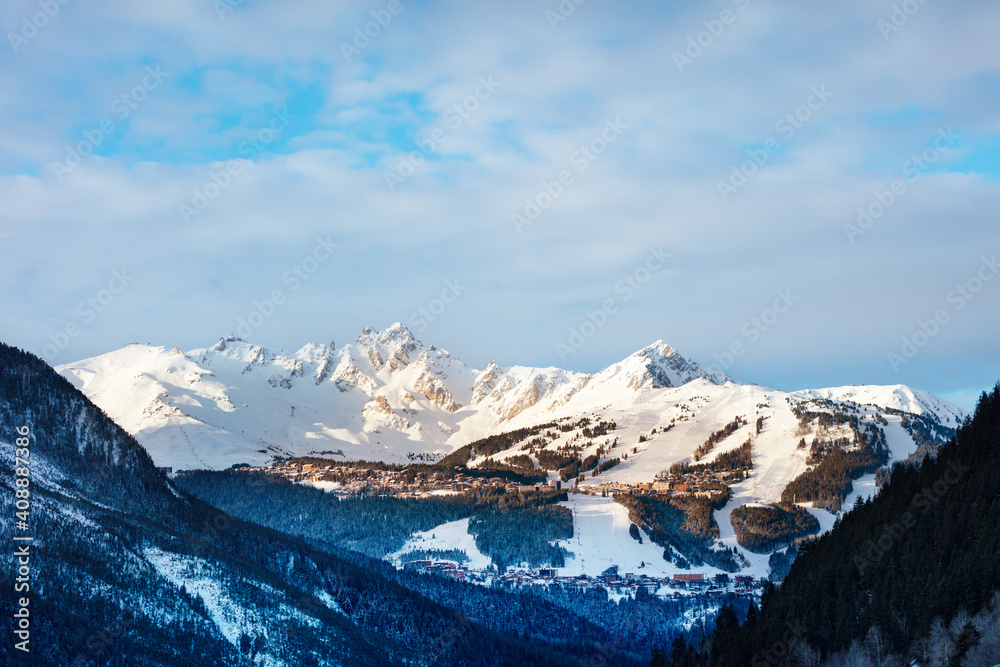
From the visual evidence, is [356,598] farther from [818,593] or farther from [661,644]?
[818,593]

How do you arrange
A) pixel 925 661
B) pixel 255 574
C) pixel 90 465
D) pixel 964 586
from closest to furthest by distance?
pixel 925 661 < pixel 964 586 < pixel 255 574 < pixel 90 465

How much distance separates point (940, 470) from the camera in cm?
13450

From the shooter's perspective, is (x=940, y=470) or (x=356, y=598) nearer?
(x=940, y=470)

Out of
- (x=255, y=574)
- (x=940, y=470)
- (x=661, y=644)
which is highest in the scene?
(x=940, y=470)

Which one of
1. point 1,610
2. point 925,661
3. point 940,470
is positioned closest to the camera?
point 925,661

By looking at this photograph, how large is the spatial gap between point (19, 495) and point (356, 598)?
2595 inches

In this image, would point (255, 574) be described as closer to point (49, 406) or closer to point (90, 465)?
point (90, 465)

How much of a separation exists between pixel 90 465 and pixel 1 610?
63.1 metres

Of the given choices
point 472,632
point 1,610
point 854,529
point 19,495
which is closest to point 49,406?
point 19,495

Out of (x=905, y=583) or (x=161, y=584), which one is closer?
(x=905, y=583)

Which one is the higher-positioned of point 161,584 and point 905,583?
point 905,583

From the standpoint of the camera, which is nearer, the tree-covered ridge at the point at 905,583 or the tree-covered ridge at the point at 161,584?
the tree-covered ridge at the point at 905,583

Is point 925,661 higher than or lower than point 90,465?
lower

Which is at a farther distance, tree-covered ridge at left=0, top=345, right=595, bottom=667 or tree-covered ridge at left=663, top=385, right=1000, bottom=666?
tree-covered ridge at left=0, top=345, right=595, bottom=667
